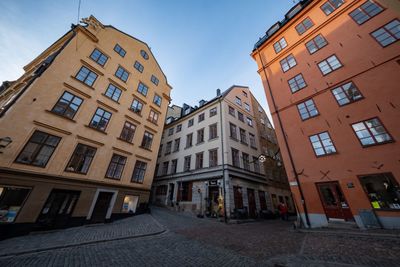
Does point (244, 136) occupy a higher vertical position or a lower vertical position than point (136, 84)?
lower

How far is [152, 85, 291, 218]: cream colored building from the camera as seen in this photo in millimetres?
17406

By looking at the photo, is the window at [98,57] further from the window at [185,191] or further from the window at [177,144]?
the window at [185,191]

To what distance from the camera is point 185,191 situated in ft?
66.7

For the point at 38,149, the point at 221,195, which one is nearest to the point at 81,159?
the point at 38,149

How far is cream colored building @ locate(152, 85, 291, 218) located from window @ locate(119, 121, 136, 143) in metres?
8.73

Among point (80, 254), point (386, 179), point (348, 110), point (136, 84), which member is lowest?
point (80, 254)

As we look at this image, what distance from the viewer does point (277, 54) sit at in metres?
17.8

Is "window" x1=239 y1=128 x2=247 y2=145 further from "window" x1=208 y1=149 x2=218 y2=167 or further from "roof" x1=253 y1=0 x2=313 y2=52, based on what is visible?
"roof" x1=253 y1=0 x2=313 y2=52

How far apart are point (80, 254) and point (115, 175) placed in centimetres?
833

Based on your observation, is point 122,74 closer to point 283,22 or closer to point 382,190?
point 283,22

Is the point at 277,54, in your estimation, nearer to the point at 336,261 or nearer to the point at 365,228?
the point at 365,228

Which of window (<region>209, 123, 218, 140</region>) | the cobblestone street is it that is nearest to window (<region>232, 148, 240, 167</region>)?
window (<region>209, 123, 218, 140</region>)

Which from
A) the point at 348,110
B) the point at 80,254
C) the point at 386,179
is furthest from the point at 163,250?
the point at 348,110

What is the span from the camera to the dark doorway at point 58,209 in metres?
9.49
